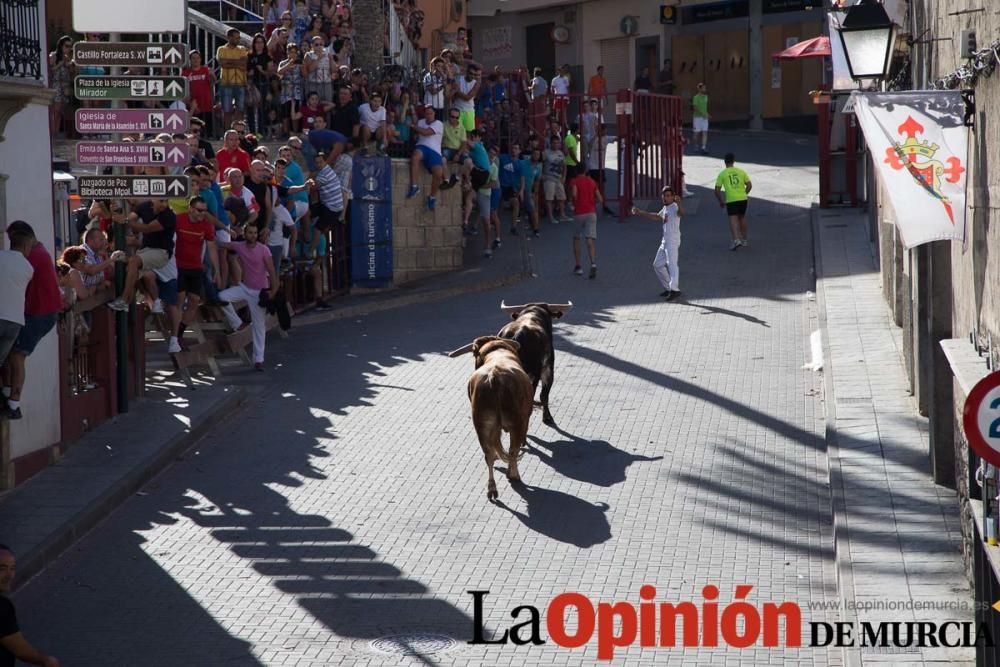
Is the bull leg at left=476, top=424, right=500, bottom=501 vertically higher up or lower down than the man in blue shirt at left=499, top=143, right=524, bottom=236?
lower down

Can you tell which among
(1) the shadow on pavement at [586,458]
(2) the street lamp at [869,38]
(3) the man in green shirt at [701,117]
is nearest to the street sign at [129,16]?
(1) the shadow on pavement at [586,458]

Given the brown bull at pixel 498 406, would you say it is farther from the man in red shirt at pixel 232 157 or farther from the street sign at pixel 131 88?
the man in red shirt at pixel 232 157

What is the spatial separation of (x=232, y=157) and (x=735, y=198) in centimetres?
849

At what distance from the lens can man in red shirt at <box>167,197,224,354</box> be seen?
53.4 feet

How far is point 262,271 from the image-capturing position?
1719 centimetres

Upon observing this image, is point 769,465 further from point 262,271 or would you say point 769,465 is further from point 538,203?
point 538,203

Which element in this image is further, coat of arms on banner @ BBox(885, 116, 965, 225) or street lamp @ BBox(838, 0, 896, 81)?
street lamp @ BBox(838, 0, 896, 81)

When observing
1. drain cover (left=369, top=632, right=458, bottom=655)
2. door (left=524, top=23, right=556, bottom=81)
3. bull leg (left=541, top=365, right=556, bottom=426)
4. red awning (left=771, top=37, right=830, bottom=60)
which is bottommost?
drain cover (left=369, top=632, right=458, bottom=655)

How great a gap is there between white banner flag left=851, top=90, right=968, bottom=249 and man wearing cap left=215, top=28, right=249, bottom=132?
14.1 metres

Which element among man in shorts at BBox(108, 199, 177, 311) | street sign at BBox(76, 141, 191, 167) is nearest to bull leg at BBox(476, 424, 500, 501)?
street sign at BBox(76, 141, 191, 167)

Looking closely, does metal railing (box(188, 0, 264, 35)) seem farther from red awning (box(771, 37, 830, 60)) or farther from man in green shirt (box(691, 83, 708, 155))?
man in green shirt (box(691, 83, 708, 155))

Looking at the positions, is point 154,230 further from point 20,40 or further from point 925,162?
point 925,162

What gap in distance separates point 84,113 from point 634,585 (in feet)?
23.5

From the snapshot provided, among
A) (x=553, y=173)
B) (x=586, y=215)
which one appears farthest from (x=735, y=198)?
(x=553, y=173)
